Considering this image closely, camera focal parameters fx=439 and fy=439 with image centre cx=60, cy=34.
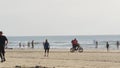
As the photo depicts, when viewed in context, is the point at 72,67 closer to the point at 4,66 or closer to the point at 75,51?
the point at 4,66

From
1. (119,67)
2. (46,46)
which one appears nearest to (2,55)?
(119,67)

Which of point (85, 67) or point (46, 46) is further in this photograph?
point (46, 46)

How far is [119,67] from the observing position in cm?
2281

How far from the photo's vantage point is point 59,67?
73.2 feet

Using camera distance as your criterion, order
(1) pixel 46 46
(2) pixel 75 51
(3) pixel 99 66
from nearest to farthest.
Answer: (3) pixel 99 66 → (1) pixel 46 46 → (2) pixel 75 51

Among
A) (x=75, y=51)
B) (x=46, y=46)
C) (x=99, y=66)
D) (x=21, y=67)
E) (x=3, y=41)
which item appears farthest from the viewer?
(x=75, y=51)

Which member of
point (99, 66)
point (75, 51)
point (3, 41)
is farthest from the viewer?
point (75, 51)

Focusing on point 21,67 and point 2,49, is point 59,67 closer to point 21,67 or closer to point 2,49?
point 21,67

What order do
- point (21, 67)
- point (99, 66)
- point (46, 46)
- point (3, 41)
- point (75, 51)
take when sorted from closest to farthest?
point (21, 67) → point (99, 66) → point (3, 41) → point (46, 46) → point (75, 51)

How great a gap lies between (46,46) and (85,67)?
14242mm

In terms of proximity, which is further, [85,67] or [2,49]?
[2,49]

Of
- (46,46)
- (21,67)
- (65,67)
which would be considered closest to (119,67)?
(65,67)

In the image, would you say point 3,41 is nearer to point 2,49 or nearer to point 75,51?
point 2,49

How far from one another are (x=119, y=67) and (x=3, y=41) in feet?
22.1
